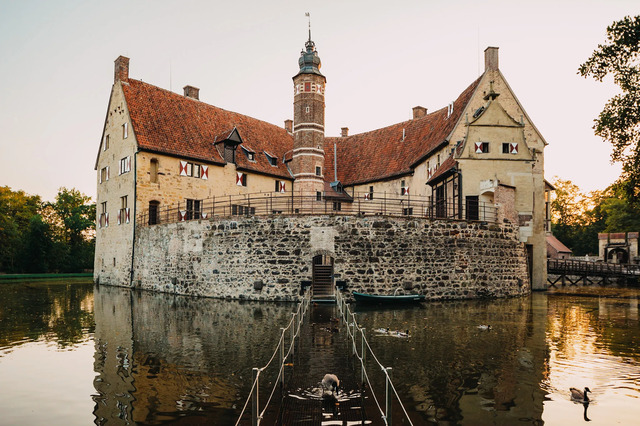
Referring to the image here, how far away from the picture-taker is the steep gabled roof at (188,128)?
101ft

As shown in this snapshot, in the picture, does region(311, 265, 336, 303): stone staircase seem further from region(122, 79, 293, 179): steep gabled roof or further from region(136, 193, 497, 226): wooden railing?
region(122, 79, 293, 179): steep gabled roof

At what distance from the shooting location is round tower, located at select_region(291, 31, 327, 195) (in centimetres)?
3212

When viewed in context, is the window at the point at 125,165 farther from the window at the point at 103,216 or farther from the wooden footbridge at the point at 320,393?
the wooden footbridge at the point at 320,393

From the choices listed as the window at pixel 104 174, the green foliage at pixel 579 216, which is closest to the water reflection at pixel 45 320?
the window at pixel 104 174

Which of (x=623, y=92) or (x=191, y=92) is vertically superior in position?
(x=191, y=92)

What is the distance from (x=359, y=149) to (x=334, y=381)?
35.1m

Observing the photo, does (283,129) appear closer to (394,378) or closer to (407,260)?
(407,260)

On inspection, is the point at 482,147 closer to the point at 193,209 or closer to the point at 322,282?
the point at 322,282

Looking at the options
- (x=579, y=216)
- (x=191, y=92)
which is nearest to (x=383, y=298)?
(x=191, y=92)

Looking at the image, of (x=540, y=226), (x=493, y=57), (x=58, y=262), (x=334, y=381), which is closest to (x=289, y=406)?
(x=334, y=381)

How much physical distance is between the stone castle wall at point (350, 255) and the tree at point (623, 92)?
7.44 metres

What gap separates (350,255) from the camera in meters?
22.2

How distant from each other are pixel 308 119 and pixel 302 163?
305 cm

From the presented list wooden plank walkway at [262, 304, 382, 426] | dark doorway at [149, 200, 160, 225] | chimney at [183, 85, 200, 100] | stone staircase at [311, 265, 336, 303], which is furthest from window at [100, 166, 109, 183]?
wooden plank walkway at [262, 304, 382, 426]
